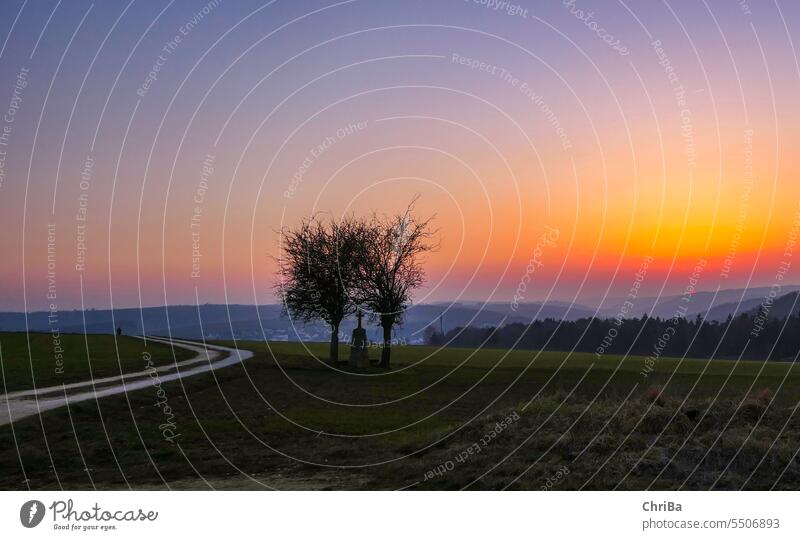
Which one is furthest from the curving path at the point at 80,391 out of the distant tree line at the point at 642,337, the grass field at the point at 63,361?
the distant tree line at the point at 642,337

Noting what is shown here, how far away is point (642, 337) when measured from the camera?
495ft

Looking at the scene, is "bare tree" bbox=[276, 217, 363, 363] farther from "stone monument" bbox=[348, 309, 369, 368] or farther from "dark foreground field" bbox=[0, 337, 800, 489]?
"dark foreground field" bbox=[0, 337, 800, 489]

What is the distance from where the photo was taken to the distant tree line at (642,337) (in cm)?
13875

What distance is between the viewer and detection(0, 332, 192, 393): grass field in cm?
4575

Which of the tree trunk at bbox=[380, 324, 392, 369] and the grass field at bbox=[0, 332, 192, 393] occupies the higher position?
the tree trunk at bbox=[380, 324, 392, 369]

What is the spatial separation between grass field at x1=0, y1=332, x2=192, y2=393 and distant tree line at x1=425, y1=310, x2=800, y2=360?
2870 inches

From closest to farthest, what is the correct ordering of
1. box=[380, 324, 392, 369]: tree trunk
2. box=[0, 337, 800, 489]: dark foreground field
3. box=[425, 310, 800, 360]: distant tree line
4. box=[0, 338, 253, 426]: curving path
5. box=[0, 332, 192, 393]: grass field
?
box=[0, 337, 800, 489]: dark foreground field
box=[0, 338, 253, 426]: curving path
box=[0, 332, 192, 393]: grass field
box=[380, 324, 392, 369]: tree trunk
box=[425, 310, 800, 360]: distant tree line

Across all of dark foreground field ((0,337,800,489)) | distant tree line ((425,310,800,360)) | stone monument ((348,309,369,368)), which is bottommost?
dark foreground field ((0,337,800,489))

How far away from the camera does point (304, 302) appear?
230 feet

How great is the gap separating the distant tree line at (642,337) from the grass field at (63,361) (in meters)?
72.9

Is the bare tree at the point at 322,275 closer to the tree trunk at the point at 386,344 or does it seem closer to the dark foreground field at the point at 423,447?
the tree trunk at the point at 386,344

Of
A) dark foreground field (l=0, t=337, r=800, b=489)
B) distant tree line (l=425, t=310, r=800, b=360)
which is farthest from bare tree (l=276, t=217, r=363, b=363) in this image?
distant tree line (l=425, t=310, r=800, b=360)
